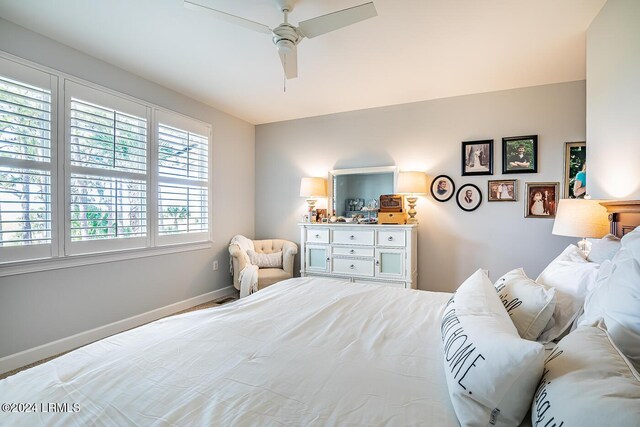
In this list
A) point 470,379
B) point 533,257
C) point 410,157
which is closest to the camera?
point 470,379

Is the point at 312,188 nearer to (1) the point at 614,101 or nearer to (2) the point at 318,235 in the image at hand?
(2) the point at 318,235

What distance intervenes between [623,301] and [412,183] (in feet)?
8.79

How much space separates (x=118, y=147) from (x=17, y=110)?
29.2 inches

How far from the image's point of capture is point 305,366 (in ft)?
3.50

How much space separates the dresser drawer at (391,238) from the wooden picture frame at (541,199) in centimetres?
142

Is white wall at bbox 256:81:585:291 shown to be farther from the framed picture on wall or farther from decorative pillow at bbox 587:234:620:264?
decorative pillow at bbox 587:234:620:264

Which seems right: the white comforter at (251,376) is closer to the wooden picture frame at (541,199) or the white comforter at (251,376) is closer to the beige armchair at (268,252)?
the beige armchair at (268,252)

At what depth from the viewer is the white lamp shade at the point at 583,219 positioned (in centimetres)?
198

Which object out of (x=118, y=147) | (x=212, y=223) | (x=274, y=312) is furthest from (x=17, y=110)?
(x=274, y=312)

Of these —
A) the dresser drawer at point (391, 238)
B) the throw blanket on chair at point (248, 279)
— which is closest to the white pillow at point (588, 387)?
the dresser drawer at point (391, 238)

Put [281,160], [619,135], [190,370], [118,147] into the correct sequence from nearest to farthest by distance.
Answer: [190,370]
[619,135]
[118,147]
[281,160]

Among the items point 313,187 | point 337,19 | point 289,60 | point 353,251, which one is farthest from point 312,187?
point 337,19

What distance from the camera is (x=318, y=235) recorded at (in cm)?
379

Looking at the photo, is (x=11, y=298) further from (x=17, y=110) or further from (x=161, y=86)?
(x=161, y=86)
